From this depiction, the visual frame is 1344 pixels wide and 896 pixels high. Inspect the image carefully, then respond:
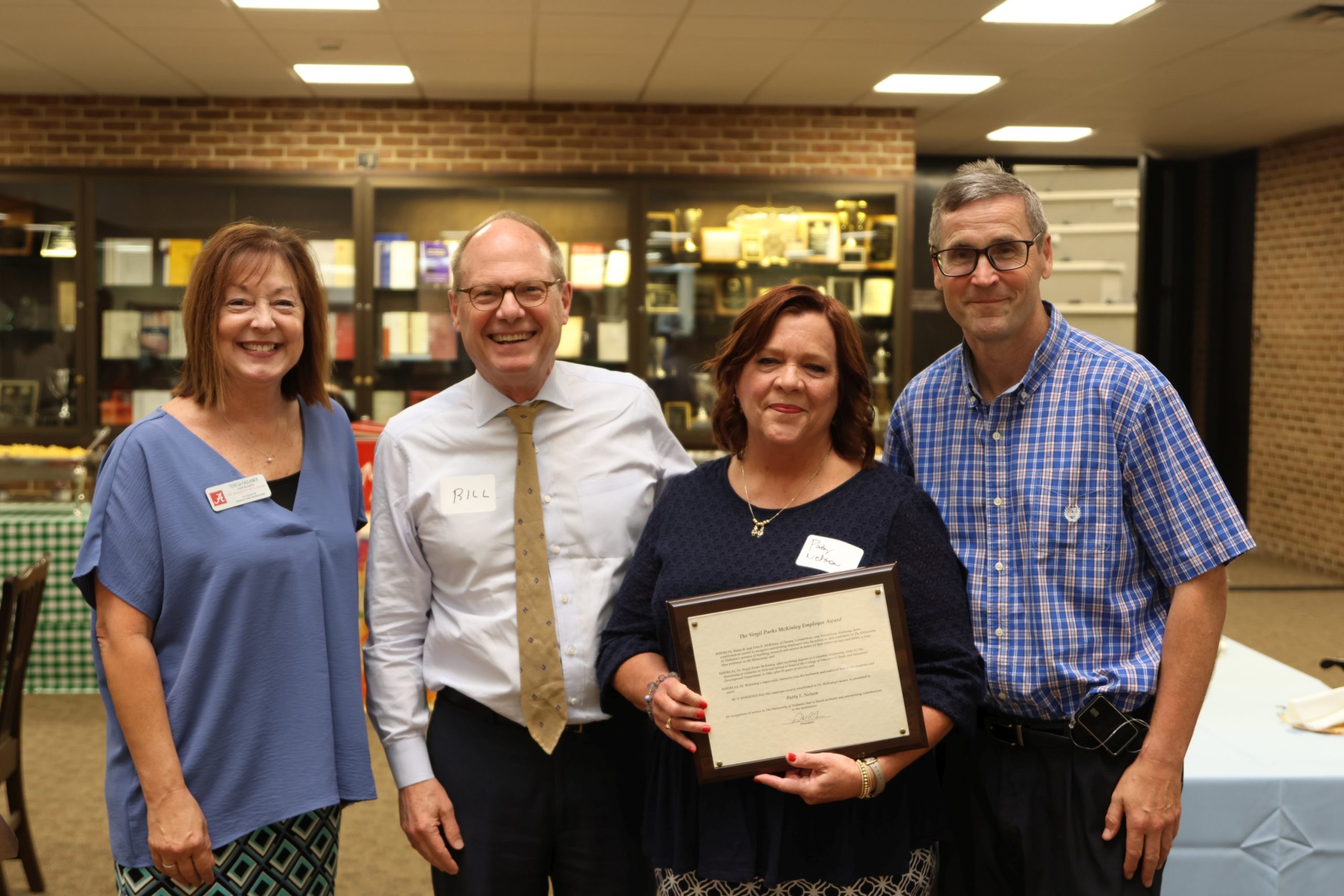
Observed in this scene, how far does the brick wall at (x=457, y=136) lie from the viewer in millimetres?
7191

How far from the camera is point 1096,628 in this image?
1874 mm

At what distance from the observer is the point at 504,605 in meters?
1.99

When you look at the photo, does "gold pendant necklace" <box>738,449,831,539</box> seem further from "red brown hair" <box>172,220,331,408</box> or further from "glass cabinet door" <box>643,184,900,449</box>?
"glass cabinet door" <box>643,184,900,449</box>

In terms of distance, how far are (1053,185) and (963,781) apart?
13.1 metres

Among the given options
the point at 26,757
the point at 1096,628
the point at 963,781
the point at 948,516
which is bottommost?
the point at 26,757

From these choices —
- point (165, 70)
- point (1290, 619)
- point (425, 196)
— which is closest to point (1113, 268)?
point (1290, 619)

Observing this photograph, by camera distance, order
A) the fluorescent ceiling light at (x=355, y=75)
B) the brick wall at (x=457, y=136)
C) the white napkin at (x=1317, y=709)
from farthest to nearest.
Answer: the brick wall at (x=457, y=136) → the fluorescent ceiling light at (x=355, y=75) → the white napkin at (x=1317, y=709)

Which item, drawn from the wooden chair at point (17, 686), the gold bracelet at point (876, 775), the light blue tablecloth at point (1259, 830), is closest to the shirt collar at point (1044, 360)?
the gold bracelet at point (876, 775)

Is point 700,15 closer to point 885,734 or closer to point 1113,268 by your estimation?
point 885,734

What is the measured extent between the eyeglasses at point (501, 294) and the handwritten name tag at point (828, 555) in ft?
2.12

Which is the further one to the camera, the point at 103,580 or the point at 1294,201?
the point at 1294,201

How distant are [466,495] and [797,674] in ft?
2.30

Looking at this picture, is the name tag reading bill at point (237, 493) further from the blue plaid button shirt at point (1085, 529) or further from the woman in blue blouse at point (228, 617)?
the blue plaid button shirt at point (1085, 529)

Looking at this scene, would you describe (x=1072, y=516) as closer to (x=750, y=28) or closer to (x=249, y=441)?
(x=249, y=441)
